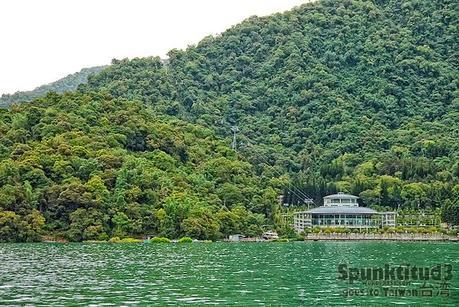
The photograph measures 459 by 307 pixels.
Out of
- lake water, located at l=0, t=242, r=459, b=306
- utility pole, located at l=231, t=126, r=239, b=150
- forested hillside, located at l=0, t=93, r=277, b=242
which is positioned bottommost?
lake water, located at l=0, t=242, r=459, b=306

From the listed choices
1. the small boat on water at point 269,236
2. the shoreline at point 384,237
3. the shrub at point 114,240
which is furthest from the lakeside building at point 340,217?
the shrub at point 114,240

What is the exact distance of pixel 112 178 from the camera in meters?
105

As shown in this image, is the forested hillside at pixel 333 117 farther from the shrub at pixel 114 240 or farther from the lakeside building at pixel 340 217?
the shrub at pixel 114 240

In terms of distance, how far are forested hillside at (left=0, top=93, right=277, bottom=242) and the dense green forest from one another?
186 mm

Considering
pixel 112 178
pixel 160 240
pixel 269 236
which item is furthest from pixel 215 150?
pixel 160 240

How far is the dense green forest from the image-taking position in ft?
325

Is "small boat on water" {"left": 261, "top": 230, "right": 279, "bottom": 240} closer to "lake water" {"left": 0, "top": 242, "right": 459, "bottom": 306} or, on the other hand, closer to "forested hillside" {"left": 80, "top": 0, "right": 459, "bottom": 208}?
"forested hillside" {"left": 80, "top": 0, "right": 459, "bottom": 208}

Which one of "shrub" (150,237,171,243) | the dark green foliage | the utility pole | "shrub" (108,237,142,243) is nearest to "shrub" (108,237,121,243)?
"shrub" (108,237,142,243)

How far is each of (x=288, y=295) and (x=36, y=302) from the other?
1054 cm

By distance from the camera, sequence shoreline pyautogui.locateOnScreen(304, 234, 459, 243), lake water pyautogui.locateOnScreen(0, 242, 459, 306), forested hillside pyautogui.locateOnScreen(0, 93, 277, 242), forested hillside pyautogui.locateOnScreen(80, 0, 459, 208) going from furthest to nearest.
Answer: forested hillside pyautogui.locateOnScreen(80, 0, 459, 208), shoreline pyautogui.locateOnScreen(304, 234, 459, 243), forested hillside pyautogui.locateOnScreen(0, 93, 277, 242), lake water pyautogui.locateOnScreen(0, 242, 459, 306)

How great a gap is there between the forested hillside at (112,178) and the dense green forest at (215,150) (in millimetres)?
186

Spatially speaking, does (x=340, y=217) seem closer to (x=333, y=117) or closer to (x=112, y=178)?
(x=112, y=178)

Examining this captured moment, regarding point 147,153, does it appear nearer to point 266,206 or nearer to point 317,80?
point 266,206

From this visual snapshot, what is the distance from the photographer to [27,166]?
4001 inches
